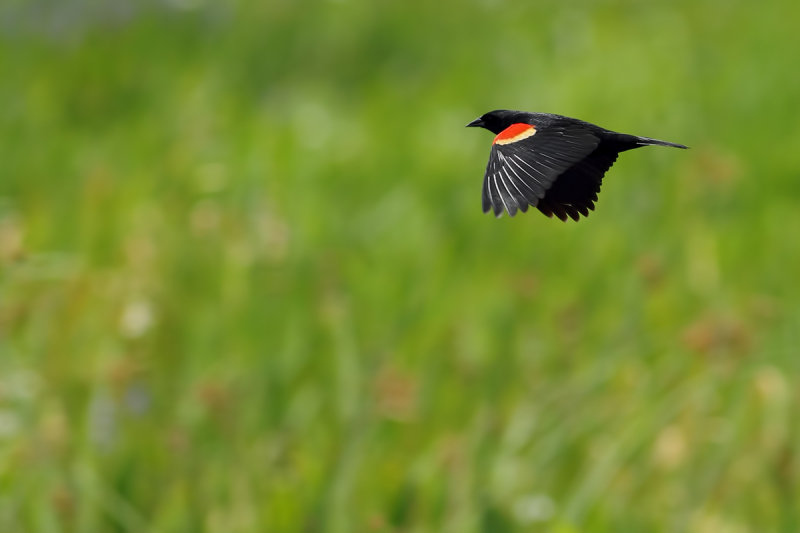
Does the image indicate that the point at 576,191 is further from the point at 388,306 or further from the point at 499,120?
the point at 388,306

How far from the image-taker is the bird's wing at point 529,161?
45cm

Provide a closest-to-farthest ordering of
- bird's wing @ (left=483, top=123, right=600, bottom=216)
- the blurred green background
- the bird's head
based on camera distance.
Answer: bird's wing @ (left=483, top=123, right=600, bottom=216) < the bird's head < the blurred green background

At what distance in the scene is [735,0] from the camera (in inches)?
193

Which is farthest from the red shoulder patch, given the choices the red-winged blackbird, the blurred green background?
the blurred green background

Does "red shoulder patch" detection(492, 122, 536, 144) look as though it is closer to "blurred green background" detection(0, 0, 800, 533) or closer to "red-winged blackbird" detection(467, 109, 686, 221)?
"red-winged blackbird" detection(467, 109, 686, 221)

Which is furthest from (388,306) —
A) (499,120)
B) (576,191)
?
(576,191)

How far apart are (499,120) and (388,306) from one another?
5.65ft

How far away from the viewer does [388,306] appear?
92.1 inches

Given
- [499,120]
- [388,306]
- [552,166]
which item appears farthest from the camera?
[388,306]

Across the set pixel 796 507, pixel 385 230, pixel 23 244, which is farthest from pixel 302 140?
pixel 796 507

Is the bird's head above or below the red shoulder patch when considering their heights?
above

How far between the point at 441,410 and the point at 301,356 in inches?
12.5

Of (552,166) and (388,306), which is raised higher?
(388,306)

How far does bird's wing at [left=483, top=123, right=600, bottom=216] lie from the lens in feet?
1.48
